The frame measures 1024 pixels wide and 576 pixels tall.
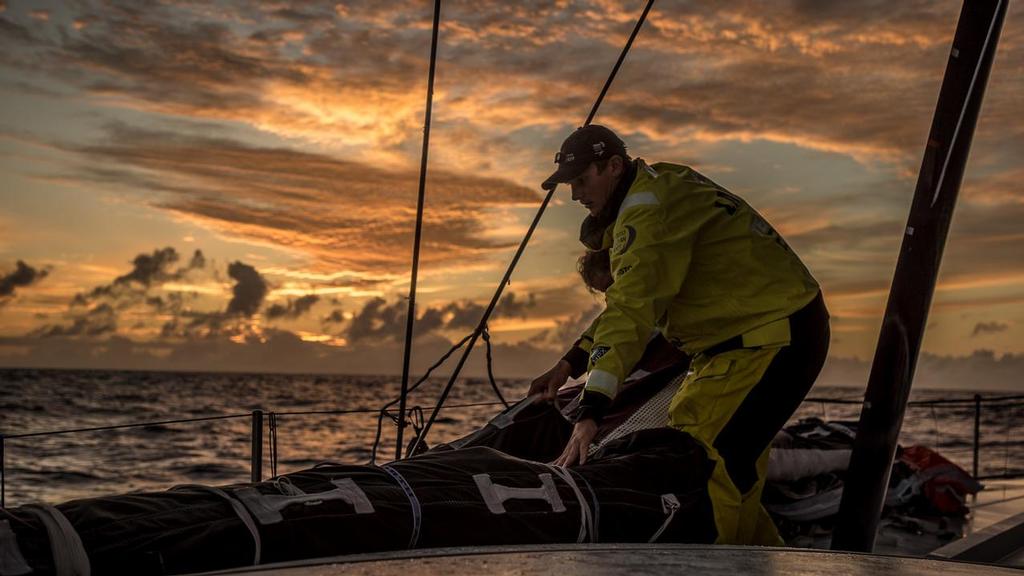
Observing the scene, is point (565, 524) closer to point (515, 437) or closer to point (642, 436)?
point (642, 436)

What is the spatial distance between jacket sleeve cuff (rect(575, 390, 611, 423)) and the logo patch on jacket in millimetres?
503

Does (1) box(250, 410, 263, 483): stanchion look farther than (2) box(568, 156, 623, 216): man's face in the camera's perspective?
Yes

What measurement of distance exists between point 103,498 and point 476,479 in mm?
1008

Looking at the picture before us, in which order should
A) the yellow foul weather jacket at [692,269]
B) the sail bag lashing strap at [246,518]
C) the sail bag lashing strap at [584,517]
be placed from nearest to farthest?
the sail bag lashing strap at [246,518]
the sail bag lashing strap at [584,517]
the yellow foul weather jacket at [692,269]

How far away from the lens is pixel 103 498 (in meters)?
2.39

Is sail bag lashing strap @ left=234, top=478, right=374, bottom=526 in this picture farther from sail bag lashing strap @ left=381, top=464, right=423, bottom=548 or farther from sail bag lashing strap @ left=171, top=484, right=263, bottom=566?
sail bag lashing strap @ left=381, top=464, right=423, bottom=548

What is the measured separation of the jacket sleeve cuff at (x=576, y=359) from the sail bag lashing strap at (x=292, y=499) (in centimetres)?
161

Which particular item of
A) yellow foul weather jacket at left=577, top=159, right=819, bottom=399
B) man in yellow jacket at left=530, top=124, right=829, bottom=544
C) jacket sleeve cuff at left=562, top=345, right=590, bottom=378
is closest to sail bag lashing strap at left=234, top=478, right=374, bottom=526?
yellow foul weather jacket at left=577, top=159, right=819, bottom=399

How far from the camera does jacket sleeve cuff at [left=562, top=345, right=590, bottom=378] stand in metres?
4.14

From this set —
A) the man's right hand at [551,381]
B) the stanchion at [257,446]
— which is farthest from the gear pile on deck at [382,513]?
the stanchion at [257,446]

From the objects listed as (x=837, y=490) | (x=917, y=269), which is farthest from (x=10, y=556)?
(x=837, y=490)

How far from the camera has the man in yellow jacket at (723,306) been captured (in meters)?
3.43

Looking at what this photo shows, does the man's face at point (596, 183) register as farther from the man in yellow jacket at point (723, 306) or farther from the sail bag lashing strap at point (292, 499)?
the sail bag lashing strap at point (292, 499)

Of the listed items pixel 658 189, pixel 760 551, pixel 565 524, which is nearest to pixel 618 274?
pixel 658 189
